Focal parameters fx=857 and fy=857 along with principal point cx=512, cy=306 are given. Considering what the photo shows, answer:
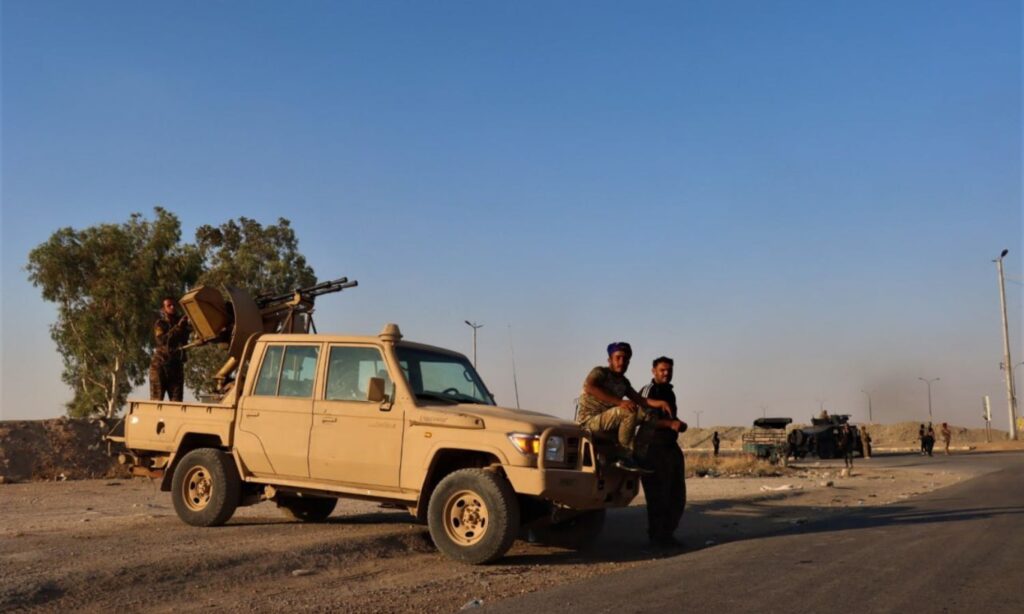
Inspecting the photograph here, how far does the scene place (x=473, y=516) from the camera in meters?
7.73

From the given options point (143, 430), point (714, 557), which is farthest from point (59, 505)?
point (714, 557)

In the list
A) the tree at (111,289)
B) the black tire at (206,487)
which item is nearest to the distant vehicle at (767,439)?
the tree at (111,289)

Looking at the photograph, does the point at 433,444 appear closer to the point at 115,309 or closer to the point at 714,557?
the point at 714,557

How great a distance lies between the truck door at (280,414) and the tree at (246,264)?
28975mm

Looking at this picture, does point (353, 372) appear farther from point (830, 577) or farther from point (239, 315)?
point (830, 577)

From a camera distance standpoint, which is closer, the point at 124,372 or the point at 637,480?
the point at 637,480

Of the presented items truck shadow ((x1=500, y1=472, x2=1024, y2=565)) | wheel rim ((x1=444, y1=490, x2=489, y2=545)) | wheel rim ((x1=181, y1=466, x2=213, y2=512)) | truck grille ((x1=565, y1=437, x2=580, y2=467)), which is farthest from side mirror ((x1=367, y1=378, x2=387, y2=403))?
wheel rim ((x1=181, y1=466, x2=213, y2=512))

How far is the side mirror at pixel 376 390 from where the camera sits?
814cm

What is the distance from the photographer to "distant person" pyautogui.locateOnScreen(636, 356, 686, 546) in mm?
9312

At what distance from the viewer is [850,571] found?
7.13 metres

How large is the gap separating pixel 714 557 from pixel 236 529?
16.4 feet

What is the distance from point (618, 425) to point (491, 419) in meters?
1.43

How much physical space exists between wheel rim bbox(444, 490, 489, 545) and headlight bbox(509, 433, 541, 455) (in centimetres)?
57

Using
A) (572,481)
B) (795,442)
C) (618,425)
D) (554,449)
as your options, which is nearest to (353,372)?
(554,449)
